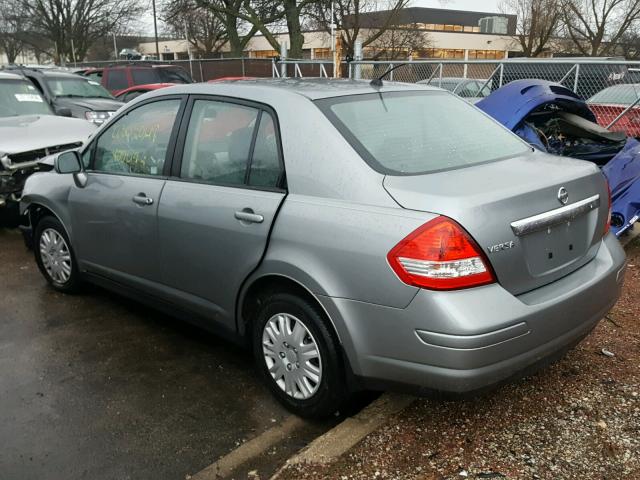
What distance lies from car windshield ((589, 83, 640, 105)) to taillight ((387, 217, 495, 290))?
24.1 feet

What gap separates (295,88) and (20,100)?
631 centimetres

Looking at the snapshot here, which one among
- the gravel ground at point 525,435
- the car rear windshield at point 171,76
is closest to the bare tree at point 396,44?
the car rear windshield at point 171,76

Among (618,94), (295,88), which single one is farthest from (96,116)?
(295,88)

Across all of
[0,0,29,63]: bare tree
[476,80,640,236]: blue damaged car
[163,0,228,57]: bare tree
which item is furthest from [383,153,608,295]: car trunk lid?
[0,0,29,63]: bare tree

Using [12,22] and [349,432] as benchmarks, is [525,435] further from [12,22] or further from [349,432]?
[12,22]

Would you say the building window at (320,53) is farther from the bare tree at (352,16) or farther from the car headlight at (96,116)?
the car headlight at (96,116)

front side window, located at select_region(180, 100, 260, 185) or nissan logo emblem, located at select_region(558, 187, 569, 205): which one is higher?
front side window, located at select_region(180, 100, 260, 185)

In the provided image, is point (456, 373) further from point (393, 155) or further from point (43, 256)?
point (43, 256)

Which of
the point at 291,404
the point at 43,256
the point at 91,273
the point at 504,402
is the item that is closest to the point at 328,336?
the point at 291,404

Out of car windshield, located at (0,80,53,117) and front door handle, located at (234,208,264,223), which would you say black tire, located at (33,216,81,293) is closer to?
front door handle, located at (234,208,264,223)

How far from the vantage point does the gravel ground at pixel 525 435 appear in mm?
2527

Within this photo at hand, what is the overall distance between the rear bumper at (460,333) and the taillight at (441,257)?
0.17 feet

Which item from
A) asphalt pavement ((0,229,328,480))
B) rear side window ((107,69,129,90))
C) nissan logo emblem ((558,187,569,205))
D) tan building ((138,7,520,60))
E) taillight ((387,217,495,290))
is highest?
tan building ((138,7,520,60))

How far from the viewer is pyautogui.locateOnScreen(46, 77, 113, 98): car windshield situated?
12180 millimetres
